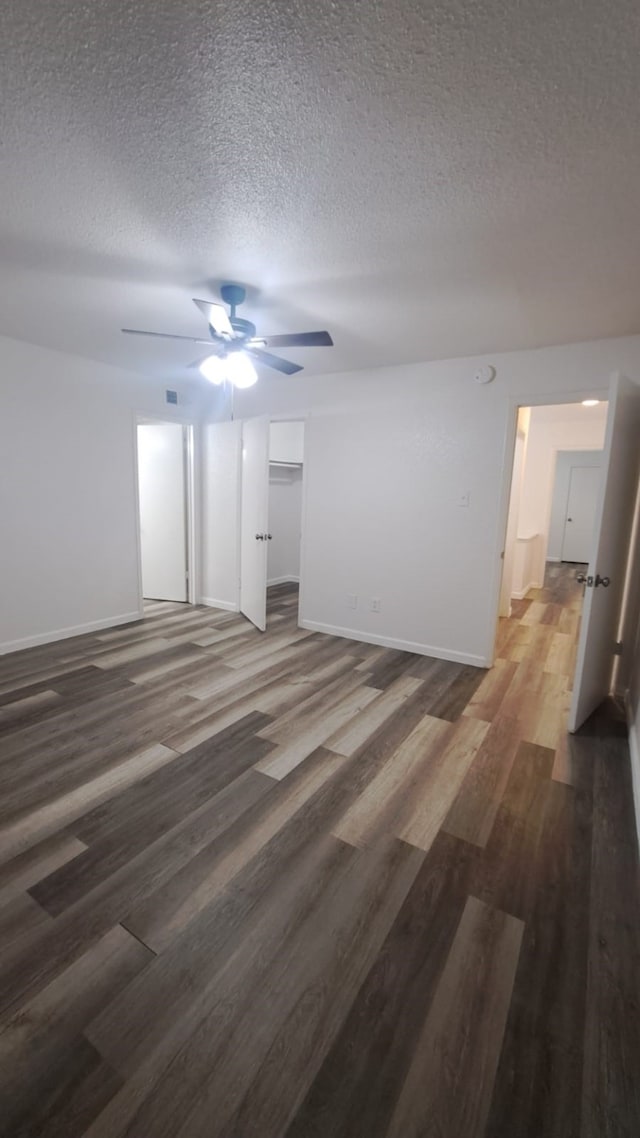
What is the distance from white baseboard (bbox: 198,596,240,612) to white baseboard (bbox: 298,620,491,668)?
0.95 metres

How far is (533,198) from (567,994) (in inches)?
102

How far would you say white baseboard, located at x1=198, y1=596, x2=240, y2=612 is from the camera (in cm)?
511

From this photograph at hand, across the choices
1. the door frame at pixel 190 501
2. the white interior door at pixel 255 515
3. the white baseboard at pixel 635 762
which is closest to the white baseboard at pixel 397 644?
the white interior door at pixel 255 515

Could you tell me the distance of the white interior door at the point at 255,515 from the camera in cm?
416

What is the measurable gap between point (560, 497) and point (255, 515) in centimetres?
770

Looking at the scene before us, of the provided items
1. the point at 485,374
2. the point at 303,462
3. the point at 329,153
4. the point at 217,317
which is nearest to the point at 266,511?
the point at 303,462

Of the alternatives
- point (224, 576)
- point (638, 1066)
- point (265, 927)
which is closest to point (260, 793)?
point (265, 927)

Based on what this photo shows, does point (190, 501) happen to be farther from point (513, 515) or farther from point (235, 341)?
point (513, 515)

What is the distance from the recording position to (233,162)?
1.50m

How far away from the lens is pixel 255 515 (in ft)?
14.3

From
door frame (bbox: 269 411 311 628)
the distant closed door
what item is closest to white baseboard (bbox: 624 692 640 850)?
door frame (bbox: 269 411 311 628)

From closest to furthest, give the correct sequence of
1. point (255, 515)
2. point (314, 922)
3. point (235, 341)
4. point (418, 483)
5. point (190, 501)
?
point (314, 922) → point (235, 341) → point (418, 483) → point (255, 515) → point (190, 501)

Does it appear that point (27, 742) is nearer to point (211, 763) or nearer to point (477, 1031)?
point (211, 763)

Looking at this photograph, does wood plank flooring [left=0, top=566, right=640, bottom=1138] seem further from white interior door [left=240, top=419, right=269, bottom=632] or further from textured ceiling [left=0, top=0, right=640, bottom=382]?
textured ceiling [left=0, top=0, right=640, bottom=382]
